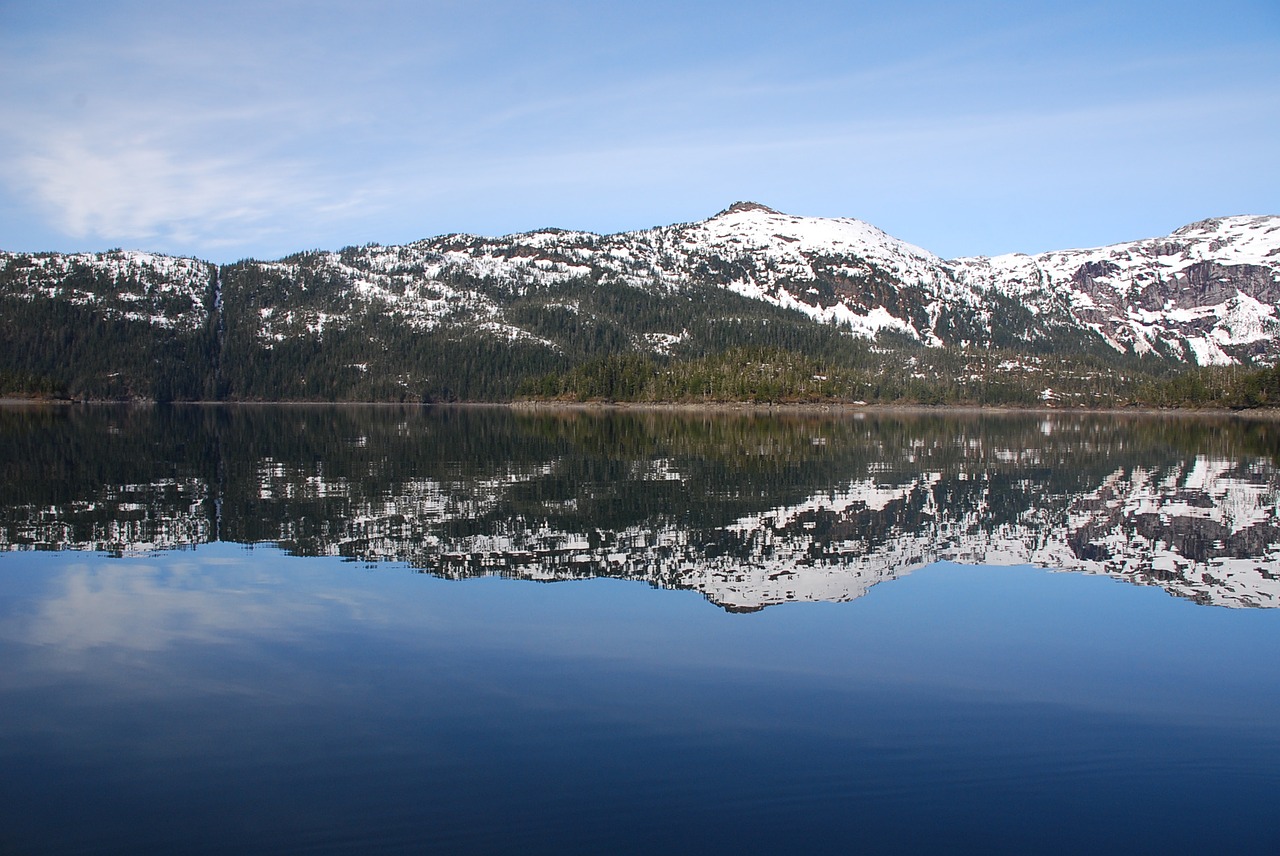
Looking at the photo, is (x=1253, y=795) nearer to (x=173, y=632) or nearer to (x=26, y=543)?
(x=173, y=632)

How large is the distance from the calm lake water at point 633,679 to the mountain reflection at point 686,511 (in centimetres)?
26

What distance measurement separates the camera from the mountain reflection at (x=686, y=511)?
2567 centimetres

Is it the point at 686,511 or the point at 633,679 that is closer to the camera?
the point at 633,679

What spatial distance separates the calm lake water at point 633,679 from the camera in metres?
10.8

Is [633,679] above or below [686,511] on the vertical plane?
below

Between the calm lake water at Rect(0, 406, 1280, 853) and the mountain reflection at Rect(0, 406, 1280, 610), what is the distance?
0.26 metres

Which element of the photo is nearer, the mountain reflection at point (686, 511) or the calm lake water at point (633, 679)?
the calm lake water at point (633, 679)

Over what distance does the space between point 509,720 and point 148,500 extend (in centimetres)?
2974

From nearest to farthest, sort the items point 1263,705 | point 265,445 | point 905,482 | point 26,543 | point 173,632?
point 1263,705
point 173,632
point 26,543
point 905,482
point 265,445

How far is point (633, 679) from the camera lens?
15.5 metres

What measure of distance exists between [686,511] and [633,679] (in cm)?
2006

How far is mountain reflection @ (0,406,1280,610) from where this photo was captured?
25672mm

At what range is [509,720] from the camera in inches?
534

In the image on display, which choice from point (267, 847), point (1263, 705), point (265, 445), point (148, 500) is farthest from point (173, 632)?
point (265, 445)
